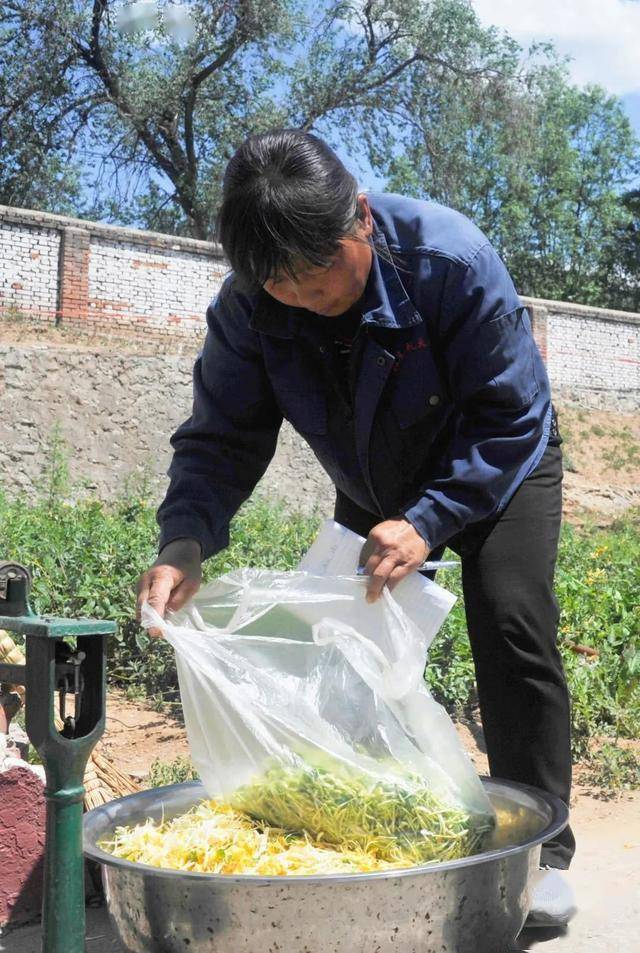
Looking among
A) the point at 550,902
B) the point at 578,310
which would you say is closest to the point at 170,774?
the point at 550,902

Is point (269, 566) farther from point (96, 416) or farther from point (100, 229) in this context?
point (100, 229)

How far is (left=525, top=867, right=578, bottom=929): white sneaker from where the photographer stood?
A: 2.25 metres

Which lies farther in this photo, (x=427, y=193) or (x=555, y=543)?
(x=427, y=193)

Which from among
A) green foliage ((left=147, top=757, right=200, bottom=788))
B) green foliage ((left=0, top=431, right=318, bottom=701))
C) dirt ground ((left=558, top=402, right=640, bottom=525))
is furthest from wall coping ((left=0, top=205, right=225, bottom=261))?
green foliage ((left=147, top=757, right=200, bottom=788))

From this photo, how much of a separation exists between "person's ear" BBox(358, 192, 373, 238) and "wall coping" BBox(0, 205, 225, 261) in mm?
10424

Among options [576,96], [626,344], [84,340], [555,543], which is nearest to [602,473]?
[626,344]

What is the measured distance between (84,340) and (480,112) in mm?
14726

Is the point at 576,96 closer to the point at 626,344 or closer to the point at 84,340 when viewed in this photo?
the point at 626,344

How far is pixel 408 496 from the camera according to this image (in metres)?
2.38

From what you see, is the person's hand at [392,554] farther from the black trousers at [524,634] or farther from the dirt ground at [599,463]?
the dirt ground at [599,463]

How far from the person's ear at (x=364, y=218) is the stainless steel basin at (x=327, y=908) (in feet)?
3.79

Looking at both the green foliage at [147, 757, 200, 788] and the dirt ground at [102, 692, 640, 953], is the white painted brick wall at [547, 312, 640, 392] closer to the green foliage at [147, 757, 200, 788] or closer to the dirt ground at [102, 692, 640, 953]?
the dirt ground at [102, 692, 640, 953]

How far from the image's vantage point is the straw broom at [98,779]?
2.62 meters

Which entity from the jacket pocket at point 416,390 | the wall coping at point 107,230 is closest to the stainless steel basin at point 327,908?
the jacket pocket at point 416,390
